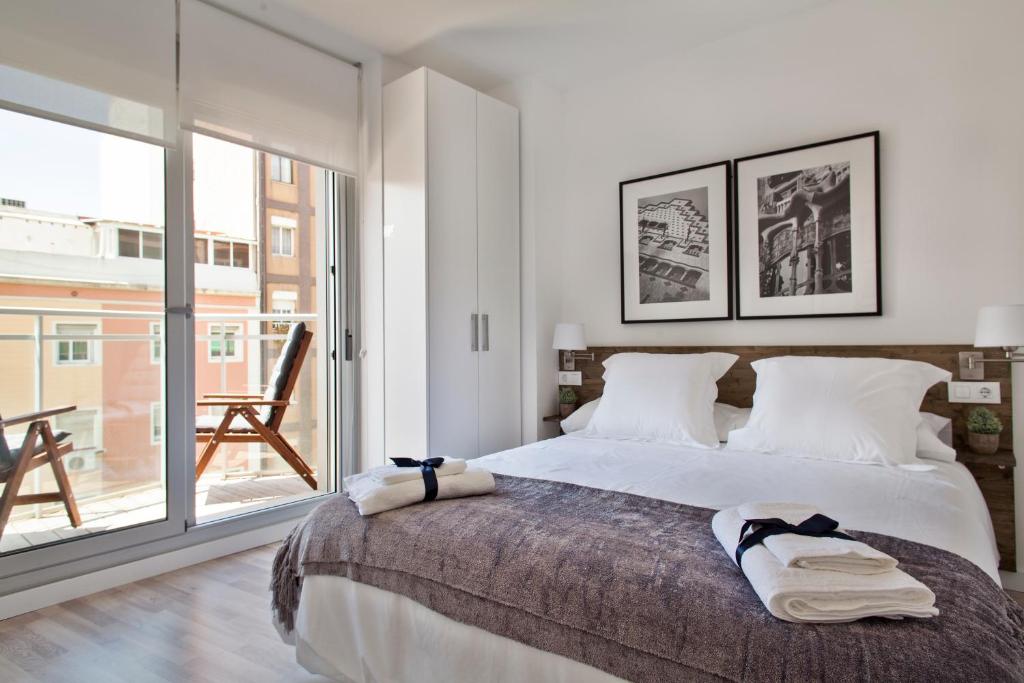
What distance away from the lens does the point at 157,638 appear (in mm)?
2109

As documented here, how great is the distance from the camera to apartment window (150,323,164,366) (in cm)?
278

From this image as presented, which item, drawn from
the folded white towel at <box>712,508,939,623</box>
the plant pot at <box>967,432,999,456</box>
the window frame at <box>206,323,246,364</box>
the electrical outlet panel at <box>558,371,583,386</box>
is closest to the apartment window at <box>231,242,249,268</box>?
the window frame at <box>206,323,246,364</box>

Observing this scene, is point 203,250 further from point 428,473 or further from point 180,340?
Answer: point 428,473

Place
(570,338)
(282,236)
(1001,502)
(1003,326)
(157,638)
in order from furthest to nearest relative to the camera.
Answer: (282,236) < (570,338) < (1001,502) < (1003,326) < (157,638)

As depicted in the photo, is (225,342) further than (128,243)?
Yes

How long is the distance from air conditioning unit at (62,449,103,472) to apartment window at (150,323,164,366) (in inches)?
18.7

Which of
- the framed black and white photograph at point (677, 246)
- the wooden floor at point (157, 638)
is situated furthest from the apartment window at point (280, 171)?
the wooden floor at point (157, 638)

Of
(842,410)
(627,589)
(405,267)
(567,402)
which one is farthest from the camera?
(567,402)

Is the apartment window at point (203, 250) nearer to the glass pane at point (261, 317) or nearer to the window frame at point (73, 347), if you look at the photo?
the glass pane at point (261, 317)

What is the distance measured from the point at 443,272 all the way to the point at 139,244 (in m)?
1.47

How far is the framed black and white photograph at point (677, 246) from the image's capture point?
10.7 ft

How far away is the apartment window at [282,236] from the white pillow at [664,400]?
2763 millimetres

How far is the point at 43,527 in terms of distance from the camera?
2500 mm

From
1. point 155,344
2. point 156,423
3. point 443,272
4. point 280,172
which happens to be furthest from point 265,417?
point 280,172
